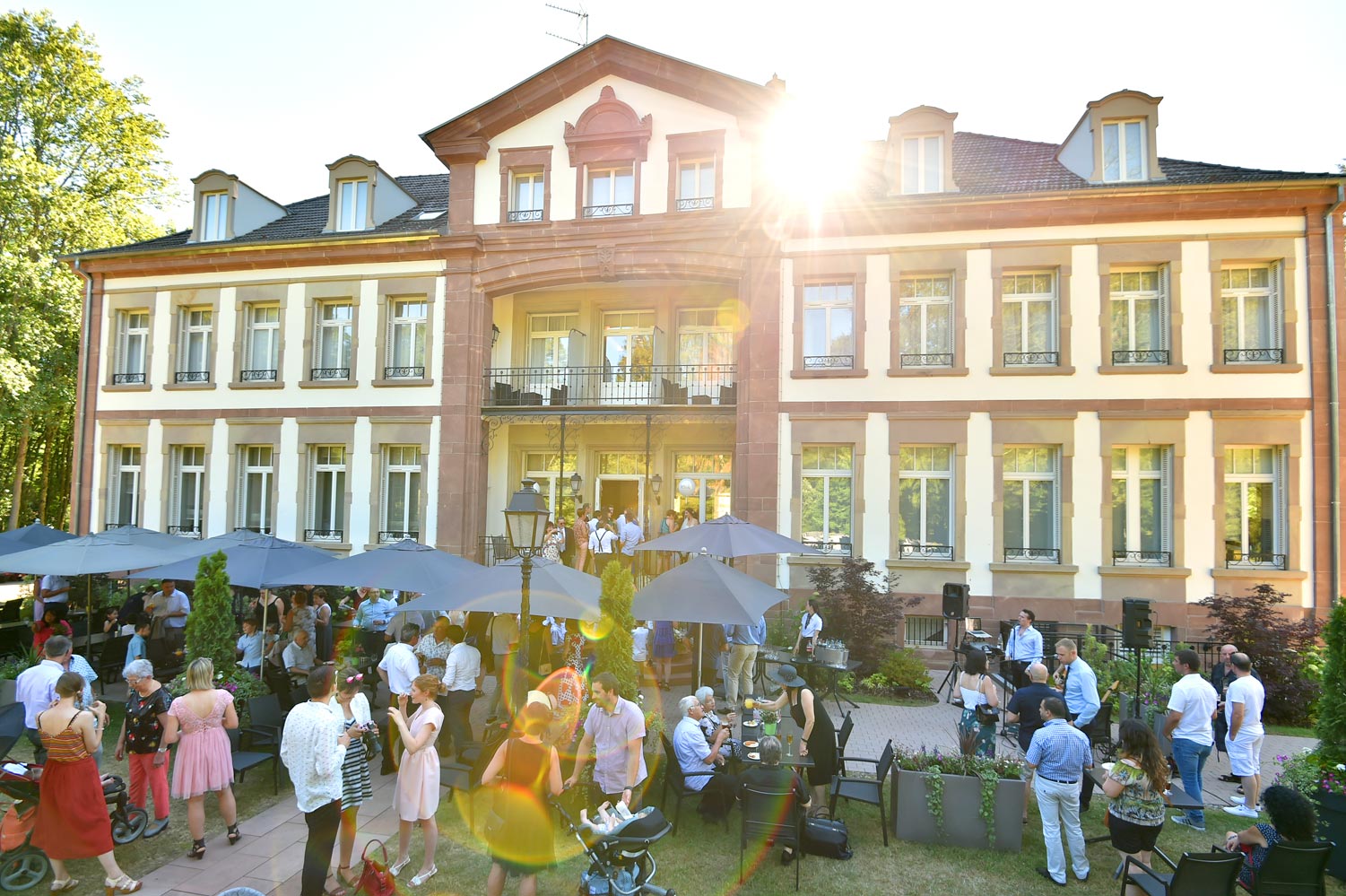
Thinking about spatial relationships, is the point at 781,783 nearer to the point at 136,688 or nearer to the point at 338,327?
the point at 136,688

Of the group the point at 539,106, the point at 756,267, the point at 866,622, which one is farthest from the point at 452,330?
the point at 866,622

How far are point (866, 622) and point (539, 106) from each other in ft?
48.0

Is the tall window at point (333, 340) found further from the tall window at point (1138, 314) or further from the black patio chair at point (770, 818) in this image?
the tall window at point (1138, 314)

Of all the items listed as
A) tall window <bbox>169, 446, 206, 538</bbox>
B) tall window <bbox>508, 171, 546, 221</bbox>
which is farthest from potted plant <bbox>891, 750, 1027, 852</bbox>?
tall window <bbox>169, 446, 206, 538</bbox>

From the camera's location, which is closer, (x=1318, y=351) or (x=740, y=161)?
(x=1318, y=351)

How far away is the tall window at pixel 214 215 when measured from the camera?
66.0 ft

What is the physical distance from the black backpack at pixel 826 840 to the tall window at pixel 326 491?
15929mm

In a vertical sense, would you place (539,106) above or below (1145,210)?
above

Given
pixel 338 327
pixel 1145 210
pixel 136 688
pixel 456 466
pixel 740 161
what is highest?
pixel 740 161

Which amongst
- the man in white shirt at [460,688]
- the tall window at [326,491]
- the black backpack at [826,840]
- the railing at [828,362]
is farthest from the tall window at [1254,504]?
the tall window at [326,491]

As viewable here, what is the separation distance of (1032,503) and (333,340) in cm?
1835

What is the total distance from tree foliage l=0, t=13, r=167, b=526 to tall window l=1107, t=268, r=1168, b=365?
28.4m

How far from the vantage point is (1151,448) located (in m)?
15.0

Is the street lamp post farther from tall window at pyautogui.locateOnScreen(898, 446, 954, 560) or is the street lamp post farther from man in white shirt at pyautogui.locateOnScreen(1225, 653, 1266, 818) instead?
tall window at pyautogui.locateOnScreen(898, 446, 954, 560)
